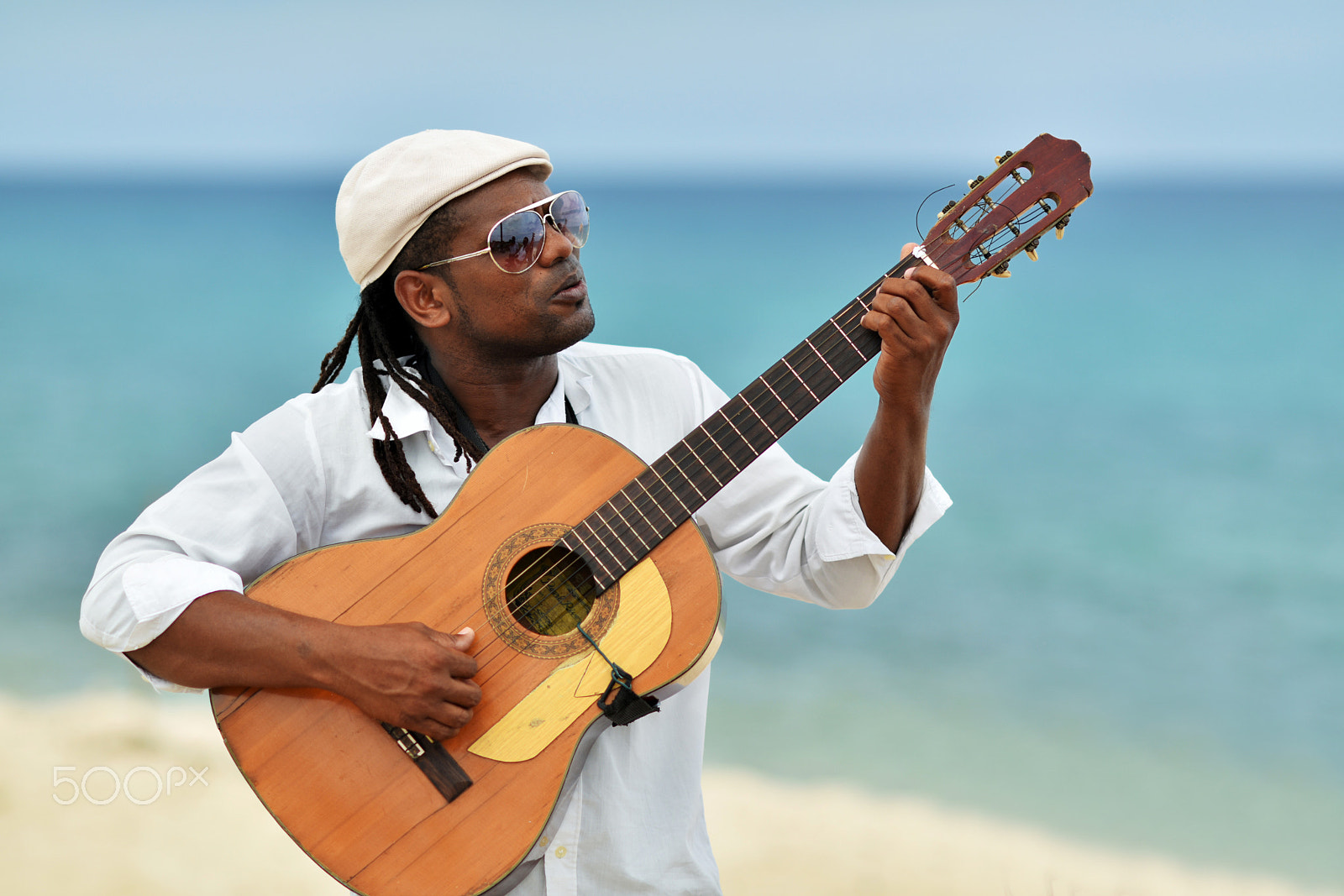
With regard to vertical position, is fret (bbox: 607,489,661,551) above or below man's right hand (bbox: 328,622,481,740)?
above

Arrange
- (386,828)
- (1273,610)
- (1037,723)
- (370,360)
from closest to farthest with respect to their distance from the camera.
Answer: (386,828)
(370,360)
(1037,723)
(1273,610)

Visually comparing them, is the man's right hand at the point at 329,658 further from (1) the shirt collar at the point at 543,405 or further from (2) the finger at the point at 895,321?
(2) the finger at the point at 895,321

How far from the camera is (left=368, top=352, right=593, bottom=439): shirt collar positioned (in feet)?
6.17

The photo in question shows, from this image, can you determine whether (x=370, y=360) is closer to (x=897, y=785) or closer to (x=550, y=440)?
(x=550, y=440)

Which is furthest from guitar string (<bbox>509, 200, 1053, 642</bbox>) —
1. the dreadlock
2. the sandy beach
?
the sandy beach

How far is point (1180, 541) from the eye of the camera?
18.3 feet

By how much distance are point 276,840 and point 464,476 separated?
252cm

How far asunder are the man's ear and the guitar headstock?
0.83 metres

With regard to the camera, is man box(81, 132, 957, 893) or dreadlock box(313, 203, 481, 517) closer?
man box(81, 132, 957, 893)

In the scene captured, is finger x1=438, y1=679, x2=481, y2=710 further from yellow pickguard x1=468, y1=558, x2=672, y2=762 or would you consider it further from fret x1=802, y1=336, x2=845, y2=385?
fret x1=802, y1=336, x2=845, y2=385

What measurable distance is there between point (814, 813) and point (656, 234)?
5.31 meters

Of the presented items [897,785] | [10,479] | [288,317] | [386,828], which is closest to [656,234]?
[288,317]

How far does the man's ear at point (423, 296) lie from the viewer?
1938 mm

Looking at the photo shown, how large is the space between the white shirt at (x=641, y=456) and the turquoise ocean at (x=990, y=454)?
2.58 meters
